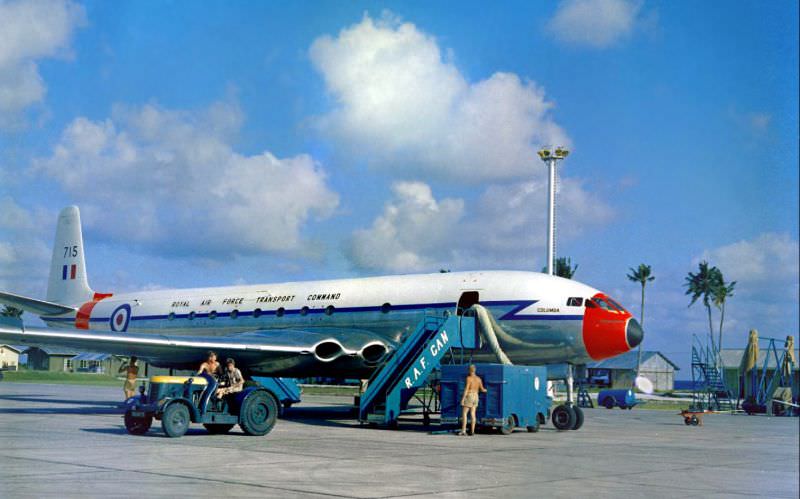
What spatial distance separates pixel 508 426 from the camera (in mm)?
20219

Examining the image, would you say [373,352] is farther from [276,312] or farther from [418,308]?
[276,312]

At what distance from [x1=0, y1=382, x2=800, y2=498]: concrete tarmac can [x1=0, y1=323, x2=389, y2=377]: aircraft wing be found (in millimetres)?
Answer: 2413

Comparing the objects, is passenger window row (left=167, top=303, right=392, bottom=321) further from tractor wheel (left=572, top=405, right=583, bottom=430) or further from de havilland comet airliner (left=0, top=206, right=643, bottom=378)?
tractor wheel (left=572, top=405, right=583, bottom=430)

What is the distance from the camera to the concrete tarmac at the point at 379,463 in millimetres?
9953

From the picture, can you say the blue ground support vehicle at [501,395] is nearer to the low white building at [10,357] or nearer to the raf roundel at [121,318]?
the raf roundel at [121,318]

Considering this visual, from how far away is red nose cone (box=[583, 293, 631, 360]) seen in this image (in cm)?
2233

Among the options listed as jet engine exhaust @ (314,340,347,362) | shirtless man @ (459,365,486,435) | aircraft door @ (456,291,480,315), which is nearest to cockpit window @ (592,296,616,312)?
aircraft door @ (456,291,480,315)

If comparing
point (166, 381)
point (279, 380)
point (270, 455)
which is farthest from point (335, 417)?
point (270, 455)

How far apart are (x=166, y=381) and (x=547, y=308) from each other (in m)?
10.0

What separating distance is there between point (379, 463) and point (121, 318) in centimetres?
2281

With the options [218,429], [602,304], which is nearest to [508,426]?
[602,304]

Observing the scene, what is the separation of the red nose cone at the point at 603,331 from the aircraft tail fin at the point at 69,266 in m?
22.4

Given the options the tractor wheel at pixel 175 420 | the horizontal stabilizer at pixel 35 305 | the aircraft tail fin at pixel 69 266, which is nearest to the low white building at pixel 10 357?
the aircraft tail fin at pixel 69 266

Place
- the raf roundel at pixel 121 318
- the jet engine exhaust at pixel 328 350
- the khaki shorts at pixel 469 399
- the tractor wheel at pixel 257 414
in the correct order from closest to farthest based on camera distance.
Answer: the tractor wheel at pixel 257 414, the khaki shorts at pixel 469 399, the jet engine exhaust at pixel 328 350, the raf roundel at pixel 121 318
